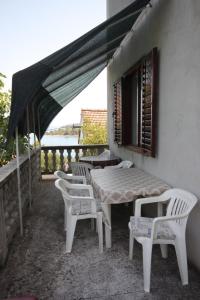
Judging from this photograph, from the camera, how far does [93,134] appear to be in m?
10.4

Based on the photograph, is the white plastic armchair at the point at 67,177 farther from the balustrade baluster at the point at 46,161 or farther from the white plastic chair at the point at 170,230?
the balustrade baluster at the point at 46,161

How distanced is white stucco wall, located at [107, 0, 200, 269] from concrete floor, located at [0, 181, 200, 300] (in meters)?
0.40

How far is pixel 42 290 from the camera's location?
1903mm

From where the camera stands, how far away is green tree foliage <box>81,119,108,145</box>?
10234 mm

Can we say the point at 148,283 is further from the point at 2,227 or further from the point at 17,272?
the point at 2,227

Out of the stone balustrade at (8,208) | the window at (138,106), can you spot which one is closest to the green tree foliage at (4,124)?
the stone balustrade at (8,208)

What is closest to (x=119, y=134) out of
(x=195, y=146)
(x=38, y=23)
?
(x=195, y=146)

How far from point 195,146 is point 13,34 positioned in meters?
11.8

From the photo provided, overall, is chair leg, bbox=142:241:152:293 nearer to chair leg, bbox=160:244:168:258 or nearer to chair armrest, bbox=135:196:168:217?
chair armrest, bbox=135:196:168:217

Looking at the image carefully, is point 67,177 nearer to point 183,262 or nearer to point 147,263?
point 147,263

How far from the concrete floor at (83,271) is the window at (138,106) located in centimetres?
131

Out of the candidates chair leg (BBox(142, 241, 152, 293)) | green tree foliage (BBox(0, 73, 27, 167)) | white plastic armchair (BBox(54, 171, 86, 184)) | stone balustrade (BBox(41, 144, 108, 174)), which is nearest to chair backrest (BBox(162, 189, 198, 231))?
chair leg (BBox(142, 241, 152, 293))

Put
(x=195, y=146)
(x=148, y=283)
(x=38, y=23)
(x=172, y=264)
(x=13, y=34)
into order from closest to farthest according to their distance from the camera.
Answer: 1. (x=148, y=283)
2. (x=195, y=146)
3. (x=172, y=264)
4. (x=38, y=23)
5. (x=13, y=34)

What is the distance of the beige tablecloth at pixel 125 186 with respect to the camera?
2324mm
